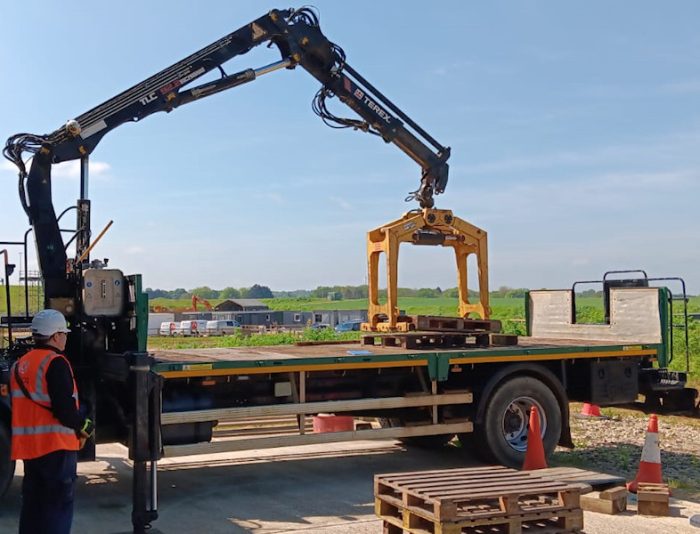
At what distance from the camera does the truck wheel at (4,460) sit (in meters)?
7.75

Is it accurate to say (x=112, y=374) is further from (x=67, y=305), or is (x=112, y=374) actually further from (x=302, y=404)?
(x=302, y=404)

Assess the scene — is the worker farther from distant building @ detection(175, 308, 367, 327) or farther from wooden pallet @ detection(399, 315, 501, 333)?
distant building @ detection(175, 308, 367, 327)

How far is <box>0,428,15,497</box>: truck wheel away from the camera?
775 centimetres

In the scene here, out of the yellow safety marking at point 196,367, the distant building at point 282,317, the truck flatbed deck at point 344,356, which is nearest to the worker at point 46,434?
the truck flatbed deck at point 344,356

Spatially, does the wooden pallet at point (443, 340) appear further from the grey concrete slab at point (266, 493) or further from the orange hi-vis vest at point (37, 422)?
the orange hi-vis vest at point (37, 422)

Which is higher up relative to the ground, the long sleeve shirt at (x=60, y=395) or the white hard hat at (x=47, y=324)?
the white hard hat at (x=47, y=324)

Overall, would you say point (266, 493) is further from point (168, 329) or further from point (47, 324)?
point (168, 329)

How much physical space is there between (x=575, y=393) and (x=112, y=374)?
648 cm

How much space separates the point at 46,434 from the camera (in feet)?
17.4

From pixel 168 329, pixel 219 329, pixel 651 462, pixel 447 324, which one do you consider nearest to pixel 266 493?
pixel 447 324

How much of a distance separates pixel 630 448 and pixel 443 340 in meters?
3.41

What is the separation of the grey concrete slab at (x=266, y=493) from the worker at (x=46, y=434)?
217 centimetres

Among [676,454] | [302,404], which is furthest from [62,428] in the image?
[676,454]

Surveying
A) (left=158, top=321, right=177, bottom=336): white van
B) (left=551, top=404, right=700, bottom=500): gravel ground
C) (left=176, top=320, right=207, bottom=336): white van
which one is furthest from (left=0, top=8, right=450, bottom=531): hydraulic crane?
(left=158, top=321, right=177, bottom=336): white van
